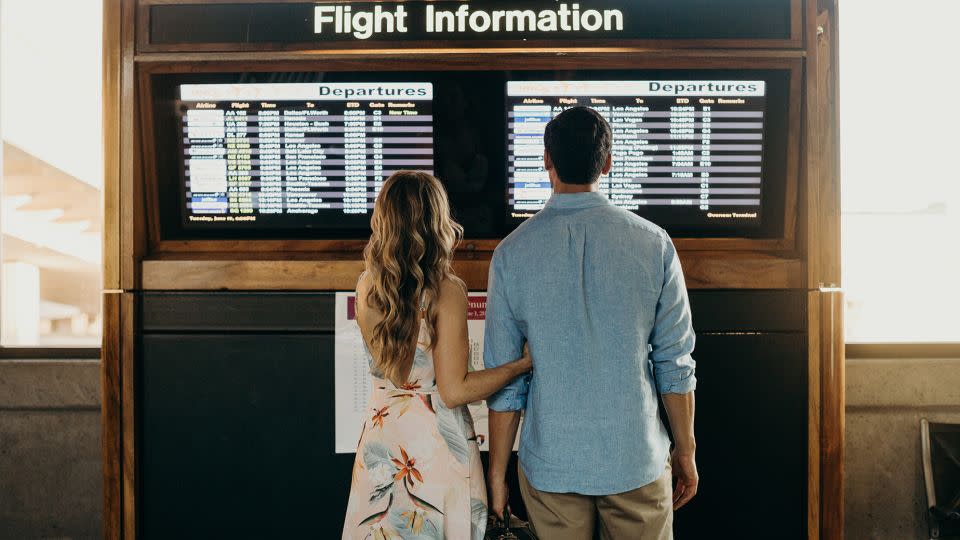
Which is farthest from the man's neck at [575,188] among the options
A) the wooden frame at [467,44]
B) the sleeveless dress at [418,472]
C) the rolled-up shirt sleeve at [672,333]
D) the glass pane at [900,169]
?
the glass pane at [900,169]

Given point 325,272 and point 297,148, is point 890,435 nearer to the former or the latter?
point 325,272

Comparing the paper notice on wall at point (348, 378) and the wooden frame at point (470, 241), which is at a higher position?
the wooden frame at point (470, 241)

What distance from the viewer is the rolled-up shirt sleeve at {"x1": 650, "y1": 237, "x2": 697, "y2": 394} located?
6.17ft

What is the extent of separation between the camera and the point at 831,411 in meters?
2.59

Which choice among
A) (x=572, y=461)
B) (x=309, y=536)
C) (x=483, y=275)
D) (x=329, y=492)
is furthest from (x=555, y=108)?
(x=309, y=536)

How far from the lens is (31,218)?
3488mm

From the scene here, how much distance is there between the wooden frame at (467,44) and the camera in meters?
2.64

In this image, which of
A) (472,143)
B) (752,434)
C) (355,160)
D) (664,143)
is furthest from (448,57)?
(752,434)

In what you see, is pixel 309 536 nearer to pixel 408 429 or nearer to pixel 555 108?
pixel 408 429

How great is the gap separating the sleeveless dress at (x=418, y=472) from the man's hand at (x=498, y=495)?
0.03 meters

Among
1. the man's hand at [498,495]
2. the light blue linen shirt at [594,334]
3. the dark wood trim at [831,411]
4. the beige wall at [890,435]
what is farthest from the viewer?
the beige wall at [890,435]

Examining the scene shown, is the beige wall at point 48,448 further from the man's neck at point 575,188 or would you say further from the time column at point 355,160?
the man's neck at point 575,188

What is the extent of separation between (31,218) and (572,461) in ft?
9.51

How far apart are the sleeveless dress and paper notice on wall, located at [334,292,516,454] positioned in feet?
1.92
